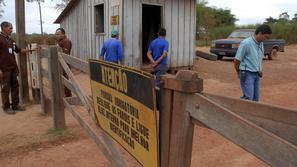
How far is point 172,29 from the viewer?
12.8m

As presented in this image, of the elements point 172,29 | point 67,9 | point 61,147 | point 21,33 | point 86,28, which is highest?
point 67,9

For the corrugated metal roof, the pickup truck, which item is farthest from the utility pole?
the pickup truck

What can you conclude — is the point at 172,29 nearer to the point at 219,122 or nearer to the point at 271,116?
the point at 219,122

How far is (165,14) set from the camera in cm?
1241

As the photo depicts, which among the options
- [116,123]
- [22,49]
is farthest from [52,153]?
[22,49]

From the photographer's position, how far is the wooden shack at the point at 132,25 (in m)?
11.5

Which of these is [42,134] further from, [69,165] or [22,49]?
[22,49]

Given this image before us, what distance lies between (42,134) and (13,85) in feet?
7.05

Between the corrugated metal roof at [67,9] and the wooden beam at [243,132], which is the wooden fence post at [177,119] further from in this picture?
the corrugated metal roof at [67,9]

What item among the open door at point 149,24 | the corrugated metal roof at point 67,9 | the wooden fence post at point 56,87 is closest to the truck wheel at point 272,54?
the open door at point 149,24

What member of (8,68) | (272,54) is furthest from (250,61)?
(272,54)

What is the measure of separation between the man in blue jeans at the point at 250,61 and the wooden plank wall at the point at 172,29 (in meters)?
6.25

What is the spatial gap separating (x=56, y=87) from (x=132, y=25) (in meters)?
6.01

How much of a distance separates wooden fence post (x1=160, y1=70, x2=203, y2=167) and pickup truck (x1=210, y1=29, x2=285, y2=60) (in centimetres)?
1636
